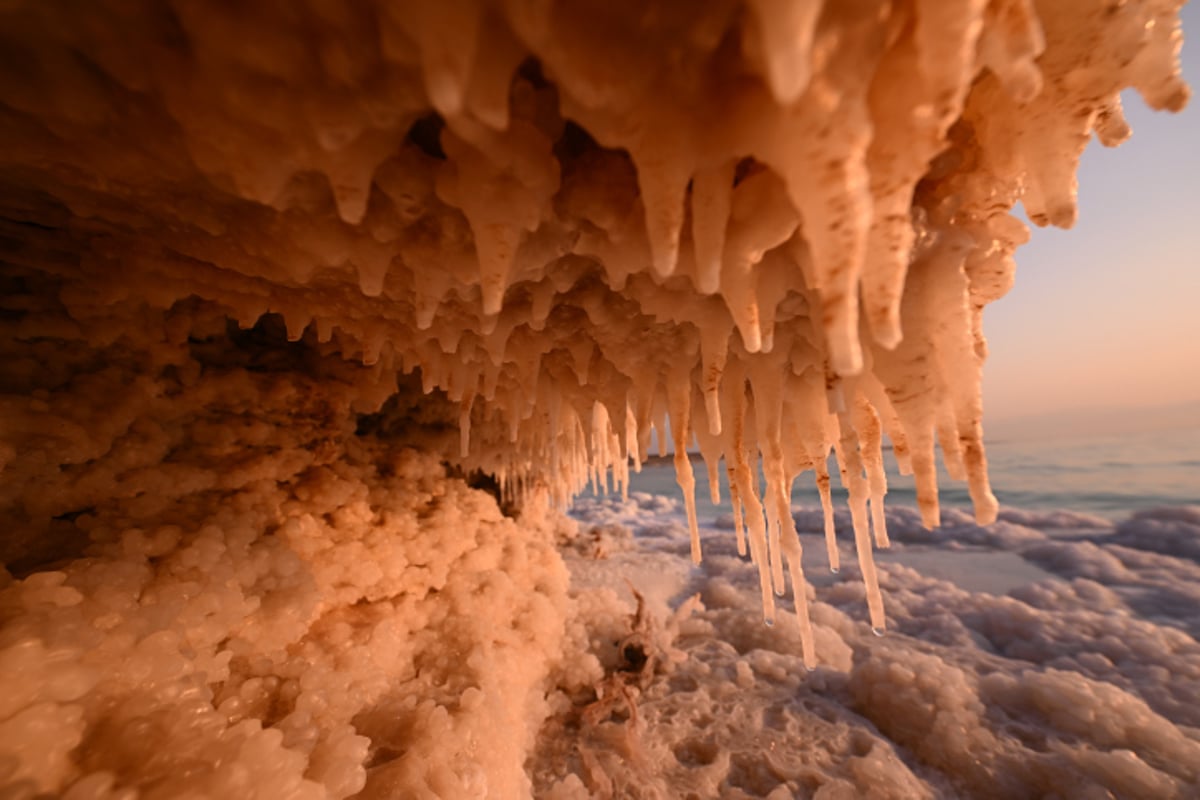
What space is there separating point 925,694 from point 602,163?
193 inches

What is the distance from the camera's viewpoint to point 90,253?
1817 millimetres

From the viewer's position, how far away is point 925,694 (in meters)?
3.87

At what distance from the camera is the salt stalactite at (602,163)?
35.1 inches

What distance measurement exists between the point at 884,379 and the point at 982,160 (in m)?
0.71

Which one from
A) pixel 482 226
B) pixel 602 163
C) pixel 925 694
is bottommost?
pixel 925 694

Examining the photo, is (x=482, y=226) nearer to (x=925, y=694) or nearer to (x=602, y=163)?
(x=602, y=163)

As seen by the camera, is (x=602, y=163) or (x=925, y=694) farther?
(x=925, y=694)

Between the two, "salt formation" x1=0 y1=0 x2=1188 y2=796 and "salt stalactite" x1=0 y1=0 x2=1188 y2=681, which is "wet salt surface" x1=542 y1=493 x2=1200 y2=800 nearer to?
"salt formation" x1=0 y1=0 x2=1188 y2=796

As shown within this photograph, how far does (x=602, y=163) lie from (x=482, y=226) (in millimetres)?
421

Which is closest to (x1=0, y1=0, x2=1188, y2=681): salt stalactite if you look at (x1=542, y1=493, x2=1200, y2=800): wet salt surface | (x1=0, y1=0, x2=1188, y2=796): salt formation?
(x1=0, y1=0, x2=1188, y2=796): salt formation

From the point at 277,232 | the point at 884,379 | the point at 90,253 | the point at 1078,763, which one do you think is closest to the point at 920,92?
the point at 884,379

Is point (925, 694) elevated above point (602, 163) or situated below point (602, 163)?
below

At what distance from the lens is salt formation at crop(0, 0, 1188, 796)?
0.92m

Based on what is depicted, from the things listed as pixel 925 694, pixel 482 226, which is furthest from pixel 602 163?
pixel 925 694
